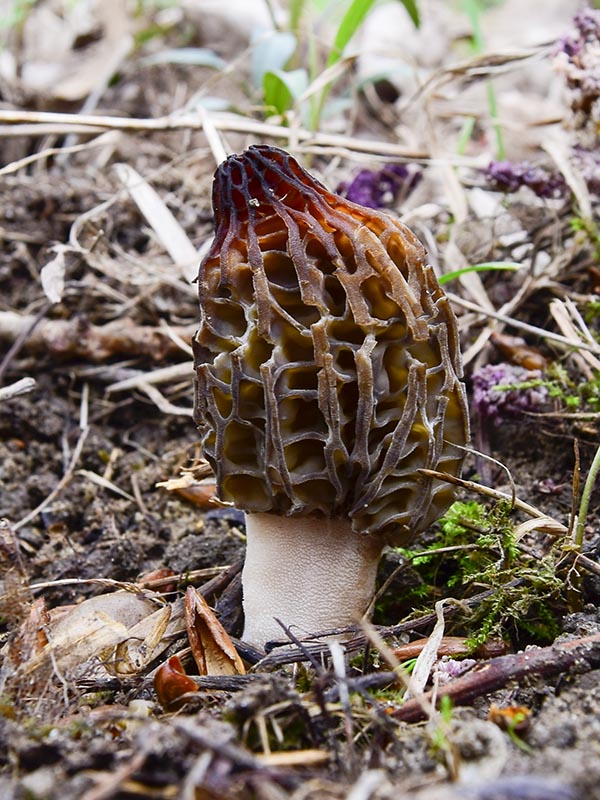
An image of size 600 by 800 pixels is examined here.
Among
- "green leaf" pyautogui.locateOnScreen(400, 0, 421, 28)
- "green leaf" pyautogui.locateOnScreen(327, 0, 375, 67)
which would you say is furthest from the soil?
"green leaf" pyautogui.locateOnScreen(400, 0, 421, 28)

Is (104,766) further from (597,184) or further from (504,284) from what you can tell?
(597,184)

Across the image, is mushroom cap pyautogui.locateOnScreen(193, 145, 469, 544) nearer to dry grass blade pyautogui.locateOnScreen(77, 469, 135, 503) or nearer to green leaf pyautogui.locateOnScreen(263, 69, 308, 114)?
dry grass blade pyautogui.locateOnScreen(77, 469, 135, 503)

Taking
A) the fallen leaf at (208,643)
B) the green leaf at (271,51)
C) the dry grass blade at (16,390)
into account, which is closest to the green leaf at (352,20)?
the green leaf at (271,51)

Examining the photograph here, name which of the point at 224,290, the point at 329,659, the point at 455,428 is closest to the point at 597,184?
the point at 455,428

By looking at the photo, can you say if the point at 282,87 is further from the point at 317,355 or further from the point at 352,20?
the point at 317,355

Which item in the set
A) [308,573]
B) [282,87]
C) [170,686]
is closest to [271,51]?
[282,87]

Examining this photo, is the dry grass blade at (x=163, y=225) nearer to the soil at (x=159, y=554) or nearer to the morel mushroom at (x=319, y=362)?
the soil at (x=159, y=554)
